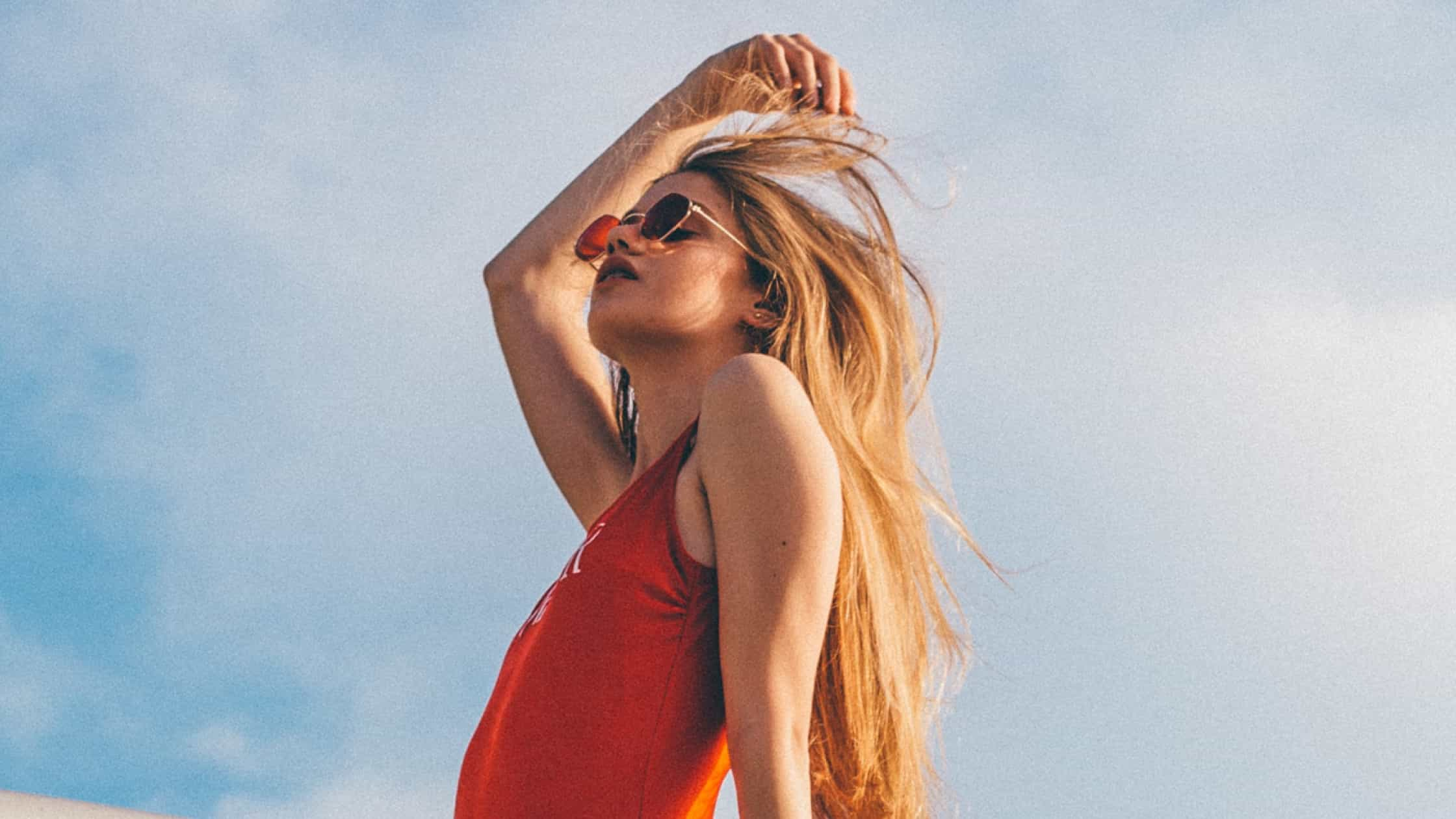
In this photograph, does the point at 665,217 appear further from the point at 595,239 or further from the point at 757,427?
the point at 757,427

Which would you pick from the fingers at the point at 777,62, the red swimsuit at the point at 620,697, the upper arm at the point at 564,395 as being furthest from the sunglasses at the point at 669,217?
the red swimsuit at the point at 620,697

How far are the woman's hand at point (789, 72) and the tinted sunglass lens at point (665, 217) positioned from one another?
0.32m

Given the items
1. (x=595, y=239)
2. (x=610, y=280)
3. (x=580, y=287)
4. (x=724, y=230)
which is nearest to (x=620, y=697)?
(x=610, y=280)

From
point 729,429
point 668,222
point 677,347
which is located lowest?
point 729,429

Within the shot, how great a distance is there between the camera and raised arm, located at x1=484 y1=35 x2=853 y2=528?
117 inches

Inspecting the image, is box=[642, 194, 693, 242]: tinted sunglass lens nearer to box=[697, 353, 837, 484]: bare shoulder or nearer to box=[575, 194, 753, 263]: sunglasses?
box=[575, 194, 753, 263]: sunglasses

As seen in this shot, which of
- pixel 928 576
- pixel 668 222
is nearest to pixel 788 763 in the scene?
pixel 928 576

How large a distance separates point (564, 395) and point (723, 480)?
1173 mm

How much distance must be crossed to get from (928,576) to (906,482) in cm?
16

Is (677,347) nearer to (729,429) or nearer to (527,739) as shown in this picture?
(729,429)

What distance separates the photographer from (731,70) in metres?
2.94

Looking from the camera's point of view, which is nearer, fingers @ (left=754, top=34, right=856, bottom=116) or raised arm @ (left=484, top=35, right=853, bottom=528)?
fingers @ (left=754, top=34, right=856, bottom=116)

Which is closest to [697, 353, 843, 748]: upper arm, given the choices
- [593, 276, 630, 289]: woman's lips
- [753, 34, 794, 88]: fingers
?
[593, 276, 630, 289]: woman's lips

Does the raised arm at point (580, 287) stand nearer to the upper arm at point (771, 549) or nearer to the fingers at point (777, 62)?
the fingers at point (777, 62)
